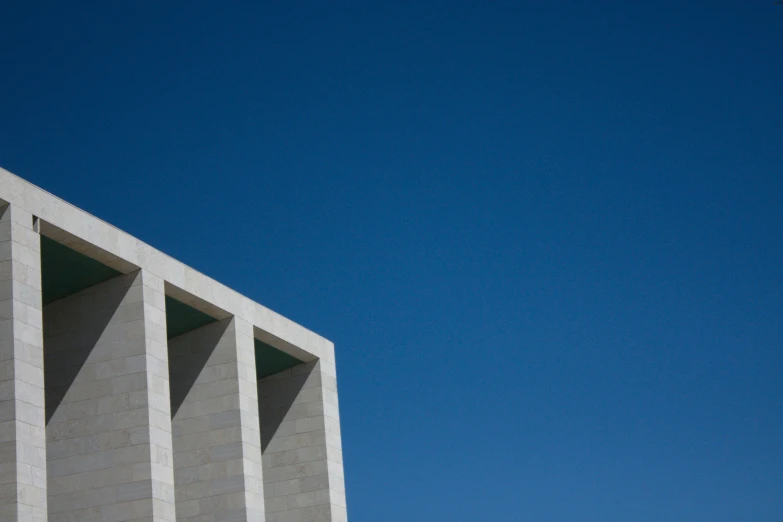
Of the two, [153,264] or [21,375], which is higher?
[153,264]

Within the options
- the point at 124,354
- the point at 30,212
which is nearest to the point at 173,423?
the point at 124,354

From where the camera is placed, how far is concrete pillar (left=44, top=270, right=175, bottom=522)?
36438mm

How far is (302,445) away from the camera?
4788 cm

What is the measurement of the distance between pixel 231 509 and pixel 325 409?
7993 mm

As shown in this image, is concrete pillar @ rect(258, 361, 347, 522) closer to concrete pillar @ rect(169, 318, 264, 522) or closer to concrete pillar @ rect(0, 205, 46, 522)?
concrete pillar @ rect(169, 318, 264, 522)

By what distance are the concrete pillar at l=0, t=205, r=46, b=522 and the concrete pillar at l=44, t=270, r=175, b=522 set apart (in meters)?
4.59

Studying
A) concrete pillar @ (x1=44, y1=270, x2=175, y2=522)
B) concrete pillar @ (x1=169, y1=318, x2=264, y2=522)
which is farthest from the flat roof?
concrete pillar @ (x1=169, y1=318, x2=264, y2=522)

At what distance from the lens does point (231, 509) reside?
4103 centimetres

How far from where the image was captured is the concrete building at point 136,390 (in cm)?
3269

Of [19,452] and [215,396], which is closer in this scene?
[19,452]

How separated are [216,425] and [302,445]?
6.33m

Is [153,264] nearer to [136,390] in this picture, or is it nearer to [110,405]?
[136,390]

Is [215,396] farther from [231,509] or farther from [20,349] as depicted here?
[20,349]

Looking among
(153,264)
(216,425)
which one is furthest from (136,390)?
(216,425)
